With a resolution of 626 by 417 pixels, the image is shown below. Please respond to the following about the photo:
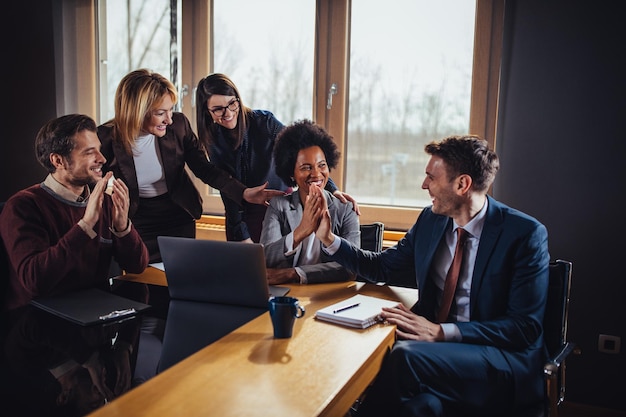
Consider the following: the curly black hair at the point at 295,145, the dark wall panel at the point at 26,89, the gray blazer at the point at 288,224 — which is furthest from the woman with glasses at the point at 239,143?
the dark wall panel at the point at 26,89

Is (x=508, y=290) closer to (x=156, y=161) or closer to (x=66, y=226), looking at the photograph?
(x=66, y=226)

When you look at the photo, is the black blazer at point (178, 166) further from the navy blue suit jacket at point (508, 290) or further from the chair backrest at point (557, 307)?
the chair backrest at point (557, 307)

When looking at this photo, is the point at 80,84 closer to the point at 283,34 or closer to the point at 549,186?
the point at 283,34

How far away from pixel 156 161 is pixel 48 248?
909 mm

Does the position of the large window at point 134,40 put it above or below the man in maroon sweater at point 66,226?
above

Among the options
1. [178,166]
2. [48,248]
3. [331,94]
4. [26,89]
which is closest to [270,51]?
[331,94]

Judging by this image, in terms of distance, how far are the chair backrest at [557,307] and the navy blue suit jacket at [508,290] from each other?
0.18 feet

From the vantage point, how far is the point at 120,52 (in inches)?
158

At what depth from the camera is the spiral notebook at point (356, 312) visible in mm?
1631

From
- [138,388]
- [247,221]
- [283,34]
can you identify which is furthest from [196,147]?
[138,388]

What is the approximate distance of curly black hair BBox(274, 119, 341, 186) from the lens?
2555 millimetres

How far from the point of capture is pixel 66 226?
81.5 inches

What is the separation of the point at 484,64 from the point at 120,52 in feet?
8.00

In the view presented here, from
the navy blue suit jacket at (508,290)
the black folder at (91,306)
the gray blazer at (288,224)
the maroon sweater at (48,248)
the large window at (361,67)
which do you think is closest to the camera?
the black folder at (91,306)
